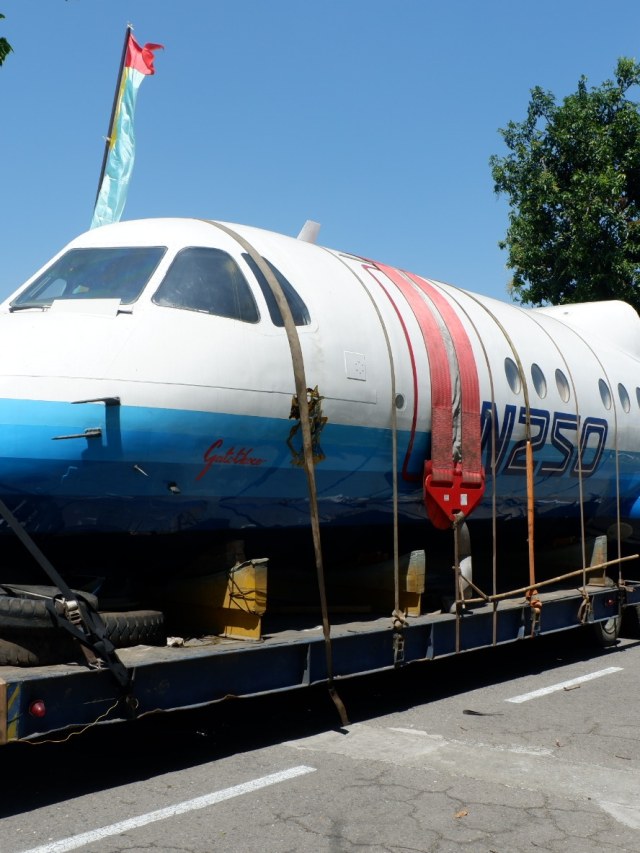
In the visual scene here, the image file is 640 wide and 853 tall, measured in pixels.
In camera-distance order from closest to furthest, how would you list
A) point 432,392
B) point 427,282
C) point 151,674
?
point 151,674
point 432,392
point 427,282

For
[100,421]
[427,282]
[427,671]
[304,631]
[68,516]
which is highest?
[427,282]

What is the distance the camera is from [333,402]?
752 cm

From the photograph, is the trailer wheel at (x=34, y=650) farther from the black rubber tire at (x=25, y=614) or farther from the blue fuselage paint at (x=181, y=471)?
the blue fuselage paint at (x=181, y=471)

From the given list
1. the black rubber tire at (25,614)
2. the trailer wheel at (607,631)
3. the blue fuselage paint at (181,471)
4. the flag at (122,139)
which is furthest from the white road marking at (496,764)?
the flag at (122,139)

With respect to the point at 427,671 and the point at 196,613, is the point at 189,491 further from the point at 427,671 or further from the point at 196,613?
the point at 427,671

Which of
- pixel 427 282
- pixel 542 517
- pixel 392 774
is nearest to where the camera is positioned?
pixel 392 774

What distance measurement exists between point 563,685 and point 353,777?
396 cm

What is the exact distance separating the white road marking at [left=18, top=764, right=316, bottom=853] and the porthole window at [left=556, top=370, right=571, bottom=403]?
214 inches

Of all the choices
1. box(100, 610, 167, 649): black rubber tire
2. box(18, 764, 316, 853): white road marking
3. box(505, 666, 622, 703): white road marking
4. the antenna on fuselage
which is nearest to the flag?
the antenna on fuselage

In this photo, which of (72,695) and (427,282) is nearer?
(72,695)

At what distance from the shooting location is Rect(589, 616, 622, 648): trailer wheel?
11594 mm

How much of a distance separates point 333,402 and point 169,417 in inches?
60.4

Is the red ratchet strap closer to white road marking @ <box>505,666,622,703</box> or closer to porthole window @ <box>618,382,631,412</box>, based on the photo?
white road marking @ <box>505,666,622,703</box>

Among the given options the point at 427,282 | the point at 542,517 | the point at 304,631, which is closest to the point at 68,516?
the point at 304,631
